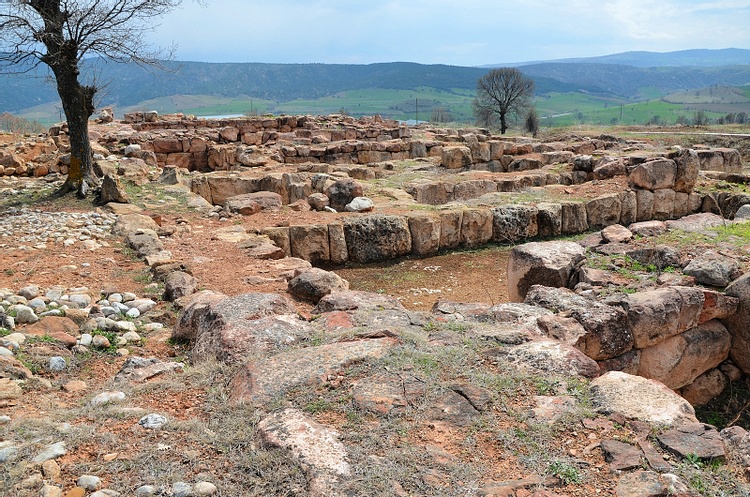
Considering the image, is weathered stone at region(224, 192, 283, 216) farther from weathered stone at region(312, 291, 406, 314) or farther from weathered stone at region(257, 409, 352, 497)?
weathered stone at region(257, 409, 352, 497)

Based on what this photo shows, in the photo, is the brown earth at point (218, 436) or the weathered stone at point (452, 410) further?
the weathered stone at point (452, 410)

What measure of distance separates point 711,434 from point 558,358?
4.27 ft

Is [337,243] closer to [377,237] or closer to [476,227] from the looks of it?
[377,237]

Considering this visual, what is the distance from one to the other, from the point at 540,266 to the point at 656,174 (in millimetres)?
7343

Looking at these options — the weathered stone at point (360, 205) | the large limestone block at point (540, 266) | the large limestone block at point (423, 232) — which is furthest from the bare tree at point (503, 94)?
the large limestone block at point (540, 266)

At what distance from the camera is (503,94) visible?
54.9m

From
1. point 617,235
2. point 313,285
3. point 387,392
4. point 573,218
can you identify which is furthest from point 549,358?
point 573,218

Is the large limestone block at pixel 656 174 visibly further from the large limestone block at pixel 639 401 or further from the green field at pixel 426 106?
the green field at pixel 426 106

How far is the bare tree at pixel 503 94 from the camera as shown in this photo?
5359 centimetres

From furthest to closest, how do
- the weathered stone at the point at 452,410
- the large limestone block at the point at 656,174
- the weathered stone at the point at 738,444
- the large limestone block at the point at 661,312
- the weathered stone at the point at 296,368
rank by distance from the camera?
the large limestone block at the point at 656,174, the large limestone block at the point at 661,312, the weathered stone at the point at 296,368, the weathered stone at the point at 452,410, the weathered stone at the point at 738,444

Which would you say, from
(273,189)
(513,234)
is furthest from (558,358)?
(273,189)

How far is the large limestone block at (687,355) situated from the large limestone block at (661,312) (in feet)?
0.48

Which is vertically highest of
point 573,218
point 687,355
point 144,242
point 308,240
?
point 144,242

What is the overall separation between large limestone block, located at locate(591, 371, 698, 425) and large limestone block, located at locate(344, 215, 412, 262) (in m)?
7.26
